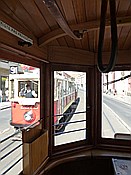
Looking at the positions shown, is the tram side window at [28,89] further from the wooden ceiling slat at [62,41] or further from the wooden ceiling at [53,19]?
the wooden ceiling slat at [62,41]

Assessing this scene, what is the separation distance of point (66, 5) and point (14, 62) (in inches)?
34.2

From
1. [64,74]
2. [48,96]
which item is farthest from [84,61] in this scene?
[48,96]

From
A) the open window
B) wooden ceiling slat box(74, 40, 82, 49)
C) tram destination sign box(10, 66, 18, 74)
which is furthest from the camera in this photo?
the open window

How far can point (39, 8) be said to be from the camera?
172 centimetres

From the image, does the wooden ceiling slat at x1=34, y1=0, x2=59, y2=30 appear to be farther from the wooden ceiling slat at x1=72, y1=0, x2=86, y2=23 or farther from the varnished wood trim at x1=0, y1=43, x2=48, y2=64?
the varnished wood trim at x1=0, y1=43, x2=48, y2=64

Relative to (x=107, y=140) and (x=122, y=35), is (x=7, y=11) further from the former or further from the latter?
(x=107, y=140)

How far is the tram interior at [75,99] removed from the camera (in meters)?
2.34

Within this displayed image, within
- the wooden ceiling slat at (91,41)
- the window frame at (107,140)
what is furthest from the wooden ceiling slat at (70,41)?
the window frame at (107,140)

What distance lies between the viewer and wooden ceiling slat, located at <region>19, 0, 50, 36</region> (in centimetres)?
162

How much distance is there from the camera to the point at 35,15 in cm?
188

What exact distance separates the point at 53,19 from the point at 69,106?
182 centimetres

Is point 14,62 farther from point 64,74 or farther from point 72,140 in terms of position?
point 72,140

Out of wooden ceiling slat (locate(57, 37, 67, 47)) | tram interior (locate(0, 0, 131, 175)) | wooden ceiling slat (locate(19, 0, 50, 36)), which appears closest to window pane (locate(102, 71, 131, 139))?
tram interior (locate(0, 0, 131, 175))

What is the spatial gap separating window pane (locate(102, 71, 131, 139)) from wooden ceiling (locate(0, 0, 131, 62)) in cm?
85
